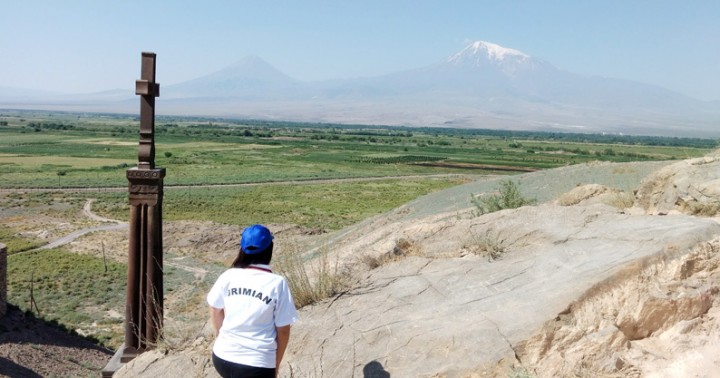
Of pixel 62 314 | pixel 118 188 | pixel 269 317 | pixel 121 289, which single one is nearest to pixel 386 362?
pixel 269 317

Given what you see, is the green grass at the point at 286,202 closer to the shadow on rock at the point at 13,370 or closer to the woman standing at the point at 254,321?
the shadow on rock at the point at 13,370

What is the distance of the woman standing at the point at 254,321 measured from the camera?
3.51 metres

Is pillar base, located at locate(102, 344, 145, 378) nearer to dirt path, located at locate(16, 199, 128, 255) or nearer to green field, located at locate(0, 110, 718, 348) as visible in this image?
green field, located at locate(0, 110, 718, 348)

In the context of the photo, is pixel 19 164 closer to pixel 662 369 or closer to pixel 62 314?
pixel 62 314

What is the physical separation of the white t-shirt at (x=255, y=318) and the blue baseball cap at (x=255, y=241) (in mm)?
134

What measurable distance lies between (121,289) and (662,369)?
18.1 meters

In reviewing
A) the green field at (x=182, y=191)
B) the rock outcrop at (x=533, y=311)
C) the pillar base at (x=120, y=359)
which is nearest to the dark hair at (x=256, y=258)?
the rock outcrop at (x=533, y=311)

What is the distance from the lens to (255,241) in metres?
3.64

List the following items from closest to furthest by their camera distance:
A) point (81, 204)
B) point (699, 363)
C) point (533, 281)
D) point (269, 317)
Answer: point (269, 317) → point (699, 363) → point (533, 281) → point (81, 204)

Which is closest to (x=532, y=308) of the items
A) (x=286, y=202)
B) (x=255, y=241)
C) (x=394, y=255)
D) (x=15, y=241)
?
(x=394, y=255)

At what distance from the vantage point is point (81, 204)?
38875mm

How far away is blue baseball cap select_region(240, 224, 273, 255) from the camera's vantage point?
143 inches

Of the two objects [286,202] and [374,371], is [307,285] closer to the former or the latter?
[374,371]

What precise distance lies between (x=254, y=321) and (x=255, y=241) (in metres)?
0.50
